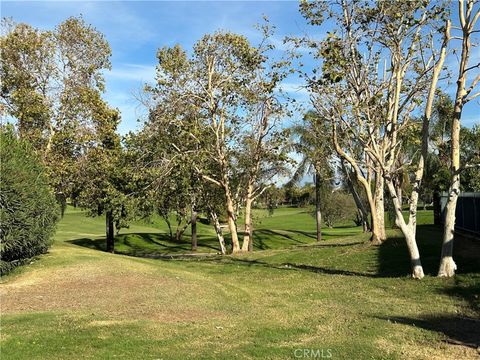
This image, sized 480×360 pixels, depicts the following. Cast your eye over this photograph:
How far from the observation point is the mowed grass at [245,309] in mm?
6926

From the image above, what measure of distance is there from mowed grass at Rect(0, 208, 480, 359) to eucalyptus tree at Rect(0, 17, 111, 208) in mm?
7619

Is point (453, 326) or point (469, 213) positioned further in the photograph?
point (469, 213)

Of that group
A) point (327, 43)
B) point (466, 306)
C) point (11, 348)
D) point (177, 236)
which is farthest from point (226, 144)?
point (177, 236)

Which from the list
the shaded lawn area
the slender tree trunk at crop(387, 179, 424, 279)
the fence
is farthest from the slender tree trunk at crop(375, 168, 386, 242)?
the shaded lawn area

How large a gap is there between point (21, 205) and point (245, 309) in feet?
24.1

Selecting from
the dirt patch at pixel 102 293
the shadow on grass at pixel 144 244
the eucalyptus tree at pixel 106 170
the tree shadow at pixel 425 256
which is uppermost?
the eucalyptus tree at pixel 106 170

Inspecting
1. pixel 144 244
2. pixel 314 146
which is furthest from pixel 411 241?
pixel 144 244

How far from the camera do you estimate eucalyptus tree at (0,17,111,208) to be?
2219 centimetres

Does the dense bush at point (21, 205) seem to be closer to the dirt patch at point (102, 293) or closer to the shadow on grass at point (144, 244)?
the dirt patch at point (102, 293)

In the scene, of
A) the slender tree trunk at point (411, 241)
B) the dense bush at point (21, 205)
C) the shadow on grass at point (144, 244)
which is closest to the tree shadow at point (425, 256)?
the slender tree trunk at point (411, 241)

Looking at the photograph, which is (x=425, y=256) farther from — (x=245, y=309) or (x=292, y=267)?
(x=245, y=309)

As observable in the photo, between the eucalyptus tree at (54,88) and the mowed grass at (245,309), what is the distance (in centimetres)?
762

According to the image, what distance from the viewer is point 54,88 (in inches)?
907

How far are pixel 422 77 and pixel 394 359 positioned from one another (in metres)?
11.5
